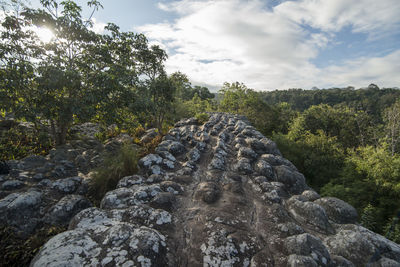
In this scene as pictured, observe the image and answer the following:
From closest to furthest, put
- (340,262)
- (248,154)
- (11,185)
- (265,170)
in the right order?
1. (340,262)
2. (11,185)
3. (265,170)
4. (248,154)

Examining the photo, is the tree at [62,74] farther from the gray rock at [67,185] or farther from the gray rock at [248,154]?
the gray rock at [248,154]

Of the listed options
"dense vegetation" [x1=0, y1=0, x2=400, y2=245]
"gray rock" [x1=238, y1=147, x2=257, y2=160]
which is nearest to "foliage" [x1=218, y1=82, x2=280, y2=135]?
"dense vegetation" [x1=0, y1=0, x2=400, y2=245]

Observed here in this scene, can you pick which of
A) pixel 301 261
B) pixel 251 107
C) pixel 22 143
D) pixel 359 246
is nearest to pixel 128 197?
pixel 301 261

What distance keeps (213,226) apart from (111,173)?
3.21 metres

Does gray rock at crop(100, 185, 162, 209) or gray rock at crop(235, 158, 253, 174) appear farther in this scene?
gray rock at crop(235, 158, 253, 174)

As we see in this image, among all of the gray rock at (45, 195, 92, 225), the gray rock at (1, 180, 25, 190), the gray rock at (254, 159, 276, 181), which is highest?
the gray rock at (254, 159, 276, 181)

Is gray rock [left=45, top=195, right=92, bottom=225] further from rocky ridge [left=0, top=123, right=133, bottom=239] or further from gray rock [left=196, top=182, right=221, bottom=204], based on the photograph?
gray rock [left=196, top=182, right=221, bottom=204]

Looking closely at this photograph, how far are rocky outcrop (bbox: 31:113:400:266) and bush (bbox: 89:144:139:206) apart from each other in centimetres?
41

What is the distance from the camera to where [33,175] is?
190 inches

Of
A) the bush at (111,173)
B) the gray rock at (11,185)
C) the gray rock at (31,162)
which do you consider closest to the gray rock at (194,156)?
the bush at (111,173)

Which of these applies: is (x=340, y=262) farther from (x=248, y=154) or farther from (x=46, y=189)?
(x=46, y=189)

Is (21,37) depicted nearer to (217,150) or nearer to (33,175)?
(33,175)

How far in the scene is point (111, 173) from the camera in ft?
15.5

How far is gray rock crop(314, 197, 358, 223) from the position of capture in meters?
3.79
